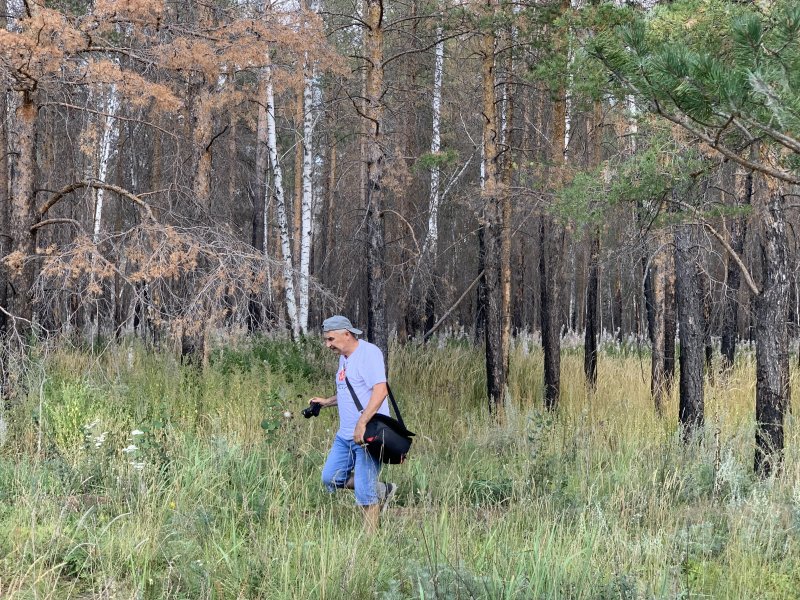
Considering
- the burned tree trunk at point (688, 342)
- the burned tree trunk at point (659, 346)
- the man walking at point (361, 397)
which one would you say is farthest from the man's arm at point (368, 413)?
the burned tree trunk at point (659, 346)

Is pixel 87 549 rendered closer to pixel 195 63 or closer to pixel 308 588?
pixel 308 588

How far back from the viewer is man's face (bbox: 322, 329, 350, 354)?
5.45 metres

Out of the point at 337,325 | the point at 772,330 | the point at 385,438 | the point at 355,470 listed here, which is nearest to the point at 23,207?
the point at 337,325

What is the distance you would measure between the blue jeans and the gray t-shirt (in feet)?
0.55

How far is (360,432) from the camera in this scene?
524 centimetres

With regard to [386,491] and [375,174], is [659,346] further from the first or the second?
[386,491]

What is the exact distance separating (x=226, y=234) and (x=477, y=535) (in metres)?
4.82

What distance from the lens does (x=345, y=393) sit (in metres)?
5.51

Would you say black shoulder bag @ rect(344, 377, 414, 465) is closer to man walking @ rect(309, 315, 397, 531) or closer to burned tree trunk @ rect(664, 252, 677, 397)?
man walking @ rect(309, 315, 397, 531)

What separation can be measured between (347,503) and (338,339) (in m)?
1.30

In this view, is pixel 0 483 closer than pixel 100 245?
Yes

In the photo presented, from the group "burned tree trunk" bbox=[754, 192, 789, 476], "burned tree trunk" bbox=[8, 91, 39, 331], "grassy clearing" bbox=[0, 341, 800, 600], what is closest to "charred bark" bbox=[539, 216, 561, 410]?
"grassy clearing" bbox=[0, 341, 800, 600]

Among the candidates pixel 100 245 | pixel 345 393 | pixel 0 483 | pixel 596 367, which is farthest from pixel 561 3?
pixel 0 483

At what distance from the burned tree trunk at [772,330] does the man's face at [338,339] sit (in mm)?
4316
